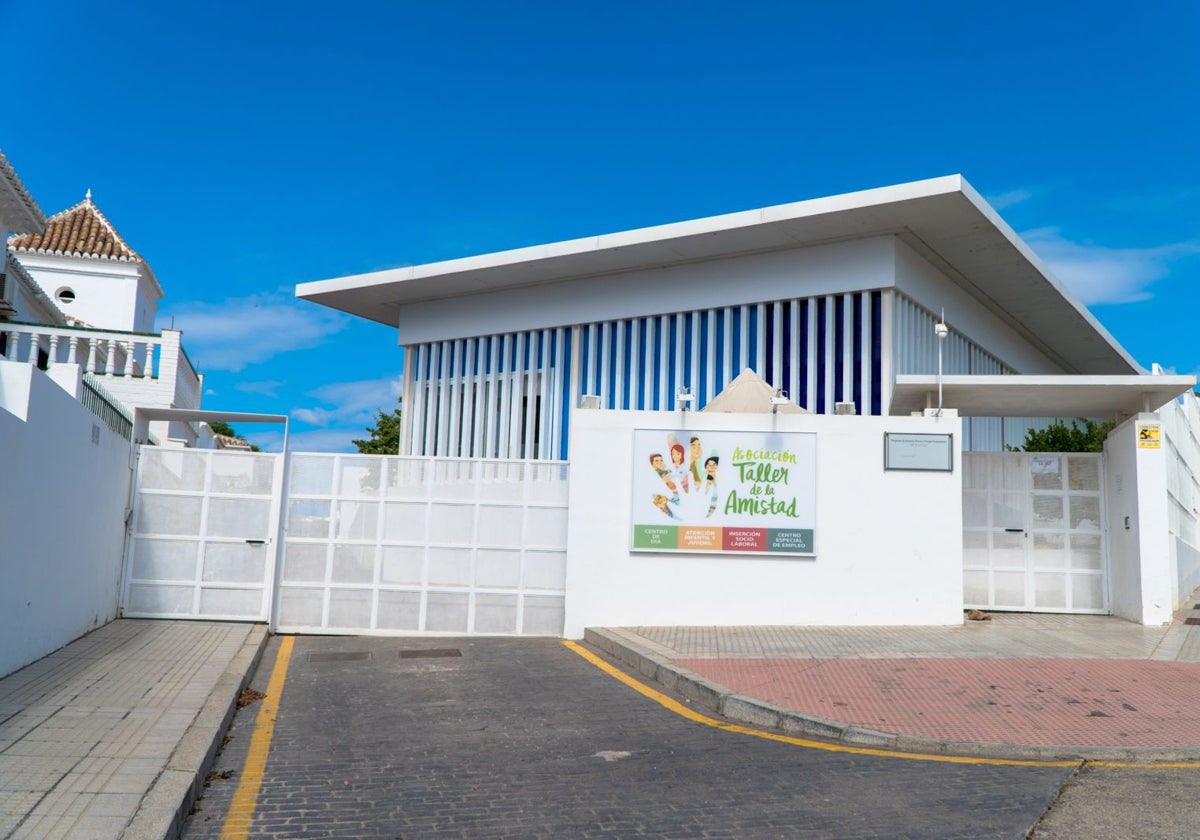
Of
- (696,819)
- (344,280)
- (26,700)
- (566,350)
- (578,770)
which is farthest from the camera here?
(344,280)

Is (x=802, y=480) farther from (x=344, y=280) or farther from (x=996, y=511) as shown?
(x=344, y=280)

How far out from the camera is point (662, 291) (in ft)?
61.4

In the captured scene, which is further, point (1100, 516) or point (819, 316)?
point (819, 316)

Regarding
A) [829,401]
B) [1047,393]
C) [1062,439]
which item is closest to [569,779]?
[1047,393]

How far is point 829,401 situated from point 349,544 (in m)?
8.09

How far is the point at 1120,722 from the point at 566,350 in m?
13.6

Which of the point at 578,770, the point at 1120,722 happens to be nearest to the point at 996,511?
the point at 1120,722

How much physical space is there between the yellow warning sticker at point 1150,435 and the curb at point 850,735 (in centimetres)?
707

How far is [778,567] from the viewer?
13.0m

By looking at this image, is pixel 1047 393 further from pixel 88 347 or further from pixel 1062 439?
pixel 88 347

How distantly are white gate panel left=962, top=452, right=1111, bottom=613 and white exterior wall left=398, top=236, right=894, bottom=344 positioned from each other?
362cm

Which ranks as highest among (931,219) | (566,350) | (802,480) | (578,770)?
(931,219)

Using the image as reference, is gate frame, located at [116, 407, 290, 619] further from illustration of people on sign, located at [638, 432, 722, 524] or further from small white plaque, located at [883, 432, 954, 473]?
small white plaque, located at [883, 432, 954, 473]

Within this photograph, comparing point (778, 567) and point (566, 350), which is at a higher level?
point (566, 350)
